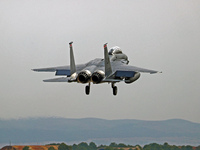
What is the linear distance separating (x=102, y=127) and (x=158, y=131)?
20.4 m

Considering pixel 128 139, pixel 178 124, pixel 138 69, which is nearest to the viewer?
pixel 138 69

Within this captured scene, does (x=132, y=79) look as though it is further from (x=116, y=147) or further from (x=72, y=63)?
(x=116, y=147)

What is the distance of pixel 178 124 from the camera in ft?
538

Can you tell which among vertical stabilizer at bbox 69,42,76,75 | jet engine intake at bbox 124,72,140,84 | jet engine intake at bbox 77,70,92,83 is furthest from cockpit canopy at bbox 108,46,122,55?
jet engine intake at bbox 77,70,92,83

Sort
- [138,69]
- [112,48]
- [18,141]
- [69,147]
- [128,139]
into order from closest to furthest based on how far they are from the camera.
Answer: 1. [138,69]
2. [112,48]
3. [18,141]
4. [69,147]
5. [128,139]

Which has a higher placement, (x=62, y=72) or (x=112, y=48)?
(x=112, y=48)

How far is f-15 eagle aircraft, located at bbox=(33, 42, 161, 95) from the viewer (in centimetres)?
6172

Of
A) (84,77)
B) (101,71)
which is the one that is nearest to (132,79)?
(101,71)

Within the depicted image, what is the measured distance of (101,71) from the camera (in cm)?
6244

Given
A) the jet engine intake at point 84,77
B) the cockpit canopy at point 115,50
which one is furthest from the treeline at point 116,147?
the jet engine intake at point 84,77

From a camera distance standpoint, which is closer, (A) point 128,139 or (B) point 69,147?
(B) point 69,147

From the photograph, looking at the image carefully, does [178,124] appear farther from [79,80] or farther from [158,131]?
[79,80]

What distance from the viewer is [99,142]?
460ft

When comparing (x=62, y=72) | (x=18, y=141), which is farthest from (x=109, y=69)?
(x=18, y=141)
